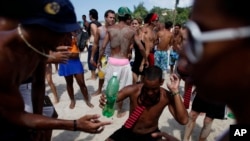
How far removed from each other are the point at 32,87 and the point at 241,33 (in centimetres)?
237

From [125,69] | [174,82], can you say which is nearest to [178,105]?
[174,82]

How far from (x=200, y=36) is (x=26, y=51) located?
1566 mm

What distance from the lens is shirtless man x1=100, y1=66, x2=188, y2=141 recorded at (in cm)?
304

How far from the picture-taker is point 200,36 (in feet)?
2.99

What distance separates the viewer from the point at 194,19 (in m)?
0.95

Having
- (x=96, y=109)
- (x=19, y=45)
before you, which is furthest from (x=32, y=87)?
(x=96, y=109)

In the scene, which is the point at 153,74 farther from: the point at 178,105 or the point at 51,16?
the point at 51,16

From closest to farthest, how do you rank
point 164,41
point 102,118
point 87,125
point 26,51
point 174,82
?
point 26,51
point 87,125
point 174,82
point 102,118
point 164,41

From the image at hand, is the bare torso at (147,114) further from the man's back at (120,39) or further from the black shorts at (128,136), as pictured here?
the man's back at (120,39)

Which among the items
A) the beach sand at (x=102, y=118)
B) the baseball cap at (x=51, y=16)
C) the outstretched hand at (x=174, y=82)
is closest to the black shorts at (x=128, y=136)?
the outstretched hand at (x=174, y=82)

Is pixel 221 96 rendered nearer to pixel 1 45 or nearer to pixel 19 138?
pixel 1 45

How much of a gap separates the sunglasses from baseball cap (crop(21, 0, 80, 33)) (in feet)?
4.16

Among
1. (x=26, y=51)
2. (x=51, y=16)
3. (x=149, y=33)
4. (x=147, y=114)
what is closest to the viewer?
(x=51, y=16)

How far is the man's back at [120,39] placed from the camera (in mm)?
5277
